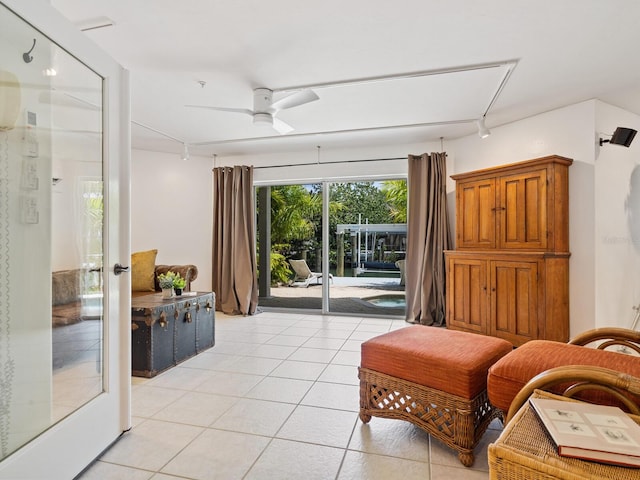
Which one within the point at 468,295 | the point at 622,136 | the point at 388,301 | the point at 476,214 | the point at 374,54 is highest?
the point at 374,54

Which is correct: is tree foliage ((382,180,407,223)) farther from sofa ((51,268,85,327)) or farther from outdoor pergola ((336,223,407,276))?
sofa ((51,268,85,327))

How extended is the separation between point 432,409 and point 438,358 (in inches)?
10.4

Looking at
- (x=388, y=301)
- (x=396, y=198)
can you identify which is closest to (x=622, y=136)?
(x=396, y=198)

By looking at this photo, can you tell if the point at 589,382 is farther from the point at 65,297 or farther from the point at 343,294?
the point at 343,294

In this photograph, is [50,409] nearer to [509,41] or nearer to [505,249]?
[509,41]

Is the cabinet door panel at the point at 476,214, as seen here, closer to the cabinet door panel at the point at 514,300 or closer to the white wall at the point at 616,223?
the cabinet door panel at the point at 514,300

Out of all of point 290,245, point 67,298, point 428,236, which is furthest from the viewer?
point 290,245

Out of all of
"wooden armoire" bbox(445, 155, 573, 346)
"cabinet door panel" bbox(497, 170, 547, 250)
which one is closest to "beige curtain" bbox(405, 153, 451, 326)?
"wooden armoire" bbox(445, 155, 573, 346)

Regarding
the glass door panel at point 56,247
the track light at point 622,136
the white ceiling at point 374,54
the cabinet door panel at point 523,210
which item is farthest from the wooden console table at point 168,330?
the track light at point 622,136

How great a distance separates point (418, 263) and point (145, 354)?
3437mm

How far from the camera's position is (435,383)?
1.86m

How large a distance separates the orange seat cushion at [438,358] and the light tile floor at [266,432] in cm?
36

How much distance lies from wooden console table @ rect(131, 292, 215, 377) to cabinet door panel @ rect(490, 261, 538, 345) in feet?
9.71

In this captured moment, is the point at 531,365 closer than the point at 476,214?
Yes
